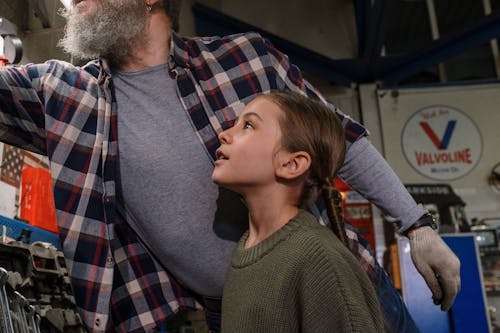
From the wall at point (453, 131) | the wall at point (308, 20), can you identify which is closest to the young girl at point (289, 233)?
the wall at point (453, 131)

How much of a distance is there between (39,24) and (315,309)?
4.09ft

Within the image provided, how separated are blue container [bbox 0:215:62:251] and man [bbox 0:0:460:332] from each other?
0.87 ft

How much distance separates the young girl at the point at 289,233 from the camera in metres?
Answer: 0.99

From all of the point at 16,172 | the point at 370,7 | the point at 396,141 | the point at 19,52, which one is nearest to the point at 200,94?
the point at 19,52

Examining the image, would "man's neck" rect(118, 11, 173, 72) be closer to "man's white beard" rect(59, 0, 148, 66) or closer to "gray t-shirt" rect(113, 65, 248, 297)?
"man's white beard" rect(59, 0, 148, 66)

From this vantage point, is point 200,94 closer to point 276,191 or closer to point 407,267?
point 276,191

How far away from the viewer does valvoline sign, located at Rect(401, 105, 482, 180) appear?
6.20m

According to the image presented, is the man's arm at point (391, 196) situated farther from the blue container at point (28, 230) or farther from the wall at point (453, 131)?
the wall at point (453, 131)

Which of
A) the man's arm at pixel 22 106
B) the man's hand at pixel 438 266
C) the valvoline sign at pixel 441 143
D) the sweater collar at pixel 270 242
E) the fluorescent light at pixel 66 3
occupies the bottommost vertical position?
the valvoline sign at pixel 441 143

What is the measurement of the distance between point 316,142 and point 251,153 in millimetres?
163

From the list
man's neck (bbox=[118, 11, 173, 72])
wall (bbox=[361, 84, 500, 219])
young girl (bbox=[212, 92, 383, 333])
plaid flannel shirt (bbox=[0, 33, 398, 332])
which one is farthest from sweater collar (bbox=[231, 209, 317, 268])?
wall (bbox=[361, 84, 500, 219])

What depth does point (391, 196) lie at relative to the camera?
4.80 feet

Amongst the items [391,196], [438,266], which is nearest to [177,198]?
[391,196]

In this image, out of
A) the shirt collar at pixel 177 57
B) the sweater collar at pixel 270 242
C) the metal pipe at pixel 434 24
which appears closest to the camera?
the sweater collar at pixel 270 242
